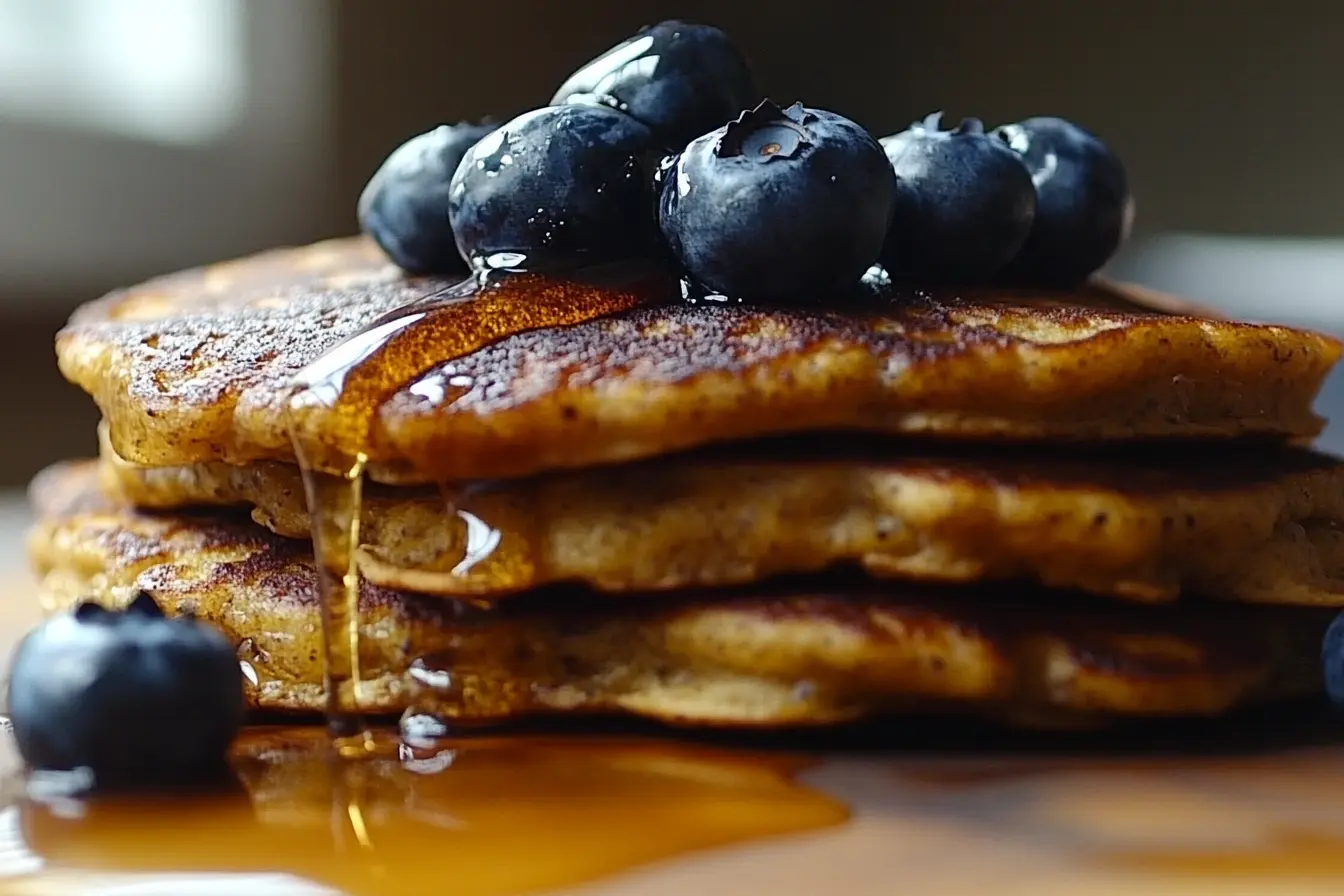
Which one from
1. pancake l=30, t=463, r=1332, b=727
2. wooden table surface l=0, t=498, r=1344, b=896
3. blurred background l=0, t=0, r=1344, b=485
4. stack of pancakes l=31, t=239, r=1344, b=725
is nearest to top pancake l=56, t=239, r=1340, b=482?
stack of pancakes l=31, t=239, r=1344, b=725

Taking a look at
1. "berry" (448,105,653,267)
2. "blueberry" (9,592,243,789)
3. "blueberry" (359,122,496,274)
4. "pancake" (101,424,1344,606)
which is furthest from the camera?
"blueberry" (359,122,496,274)

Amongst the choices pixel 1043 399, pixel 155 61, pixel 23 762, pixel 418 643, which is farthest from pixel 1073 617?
pixel 155 61

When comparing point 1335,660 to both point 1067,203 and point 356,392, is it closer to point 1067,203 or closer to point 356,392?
point 1067,203

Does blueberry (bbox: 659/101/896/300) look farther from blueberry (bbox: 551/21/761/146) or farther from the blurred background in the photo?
the blurred background

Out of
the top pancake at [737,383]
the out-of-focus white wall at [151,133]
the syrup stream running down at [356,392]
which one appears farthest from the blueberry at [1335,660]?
the out-of-focus white wall at [151,133]

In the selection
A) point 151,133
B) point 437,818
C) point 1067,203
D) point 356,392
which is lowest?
point 437,818

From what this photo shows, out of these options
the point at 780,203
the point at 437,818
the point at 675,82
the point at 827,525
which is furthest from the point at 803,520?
the point at 675,82
